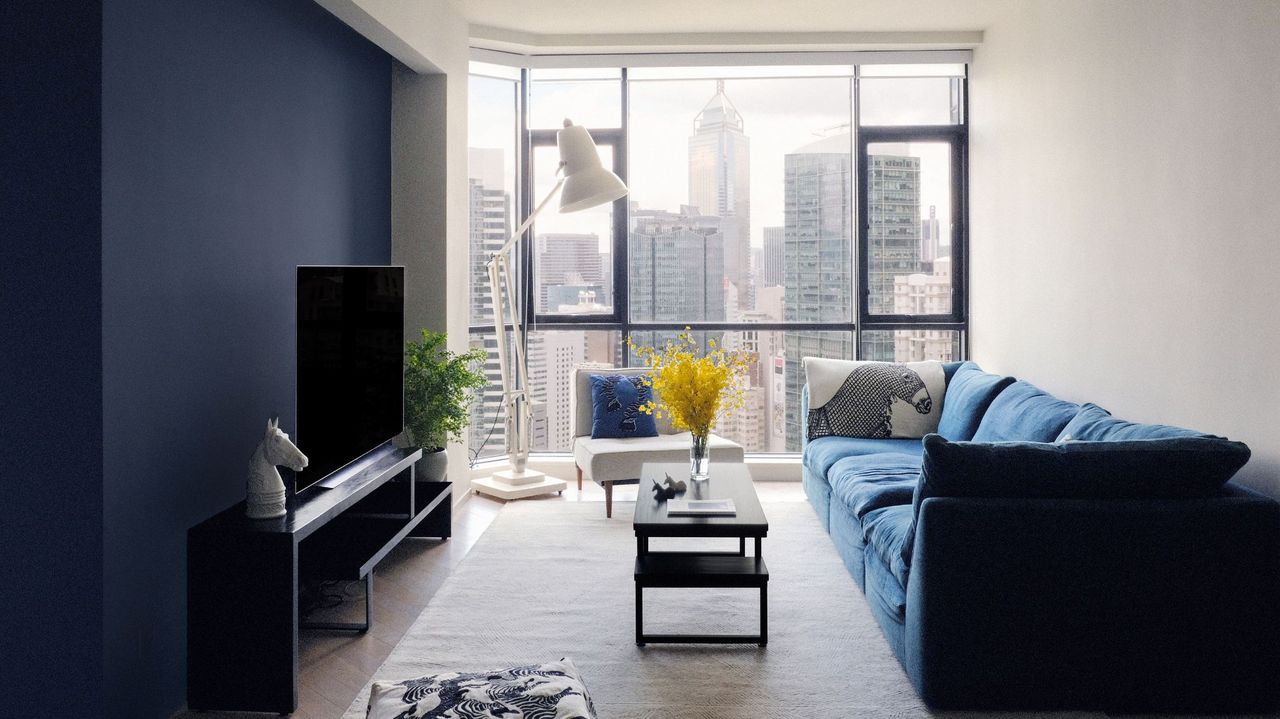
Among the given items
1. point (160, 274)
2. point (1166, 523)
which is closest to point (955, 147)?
point (1166, 523)

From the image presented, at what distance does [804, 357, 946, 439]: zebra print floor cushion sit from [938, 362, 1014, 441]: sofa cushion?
130mm

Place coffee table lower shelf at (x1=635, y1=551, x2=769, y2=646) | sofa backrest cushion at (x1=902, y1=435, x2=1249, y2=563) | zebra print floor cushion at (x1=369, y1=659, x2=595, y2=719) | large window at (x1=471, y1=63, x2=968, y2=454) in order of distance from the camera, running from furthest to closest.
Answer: large window at (x1=471, y1=63, x2=968, y2=454) → coffee table lower shelf at (x1=635, y1=551, x2=769, y2=646) → sofa backrest cushion at (x1=902, y1=435, x2=1249, y2=563) → zebra print floor cushion at (x1=369, y1=659, x2=595, y2=719)

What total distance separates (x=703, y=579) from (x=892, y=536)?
0.64m

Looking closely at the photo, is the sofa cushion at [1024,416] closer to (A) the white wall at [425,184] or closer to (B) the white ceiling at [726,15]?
(B) the white ceiling at [726,15]

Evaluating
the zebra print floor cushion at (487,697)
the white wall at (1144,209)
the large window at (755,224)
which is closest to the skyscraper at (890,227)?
the large window at (755,224)

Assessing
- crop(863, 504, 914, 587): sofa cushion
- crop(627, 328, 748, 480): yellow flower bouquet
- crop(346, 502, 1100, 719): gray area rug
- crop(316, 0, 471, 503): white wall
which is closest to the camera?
crop(346, 502, 1100, 719): gray area rug

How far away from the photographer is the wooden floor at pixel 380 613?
3.02 metres

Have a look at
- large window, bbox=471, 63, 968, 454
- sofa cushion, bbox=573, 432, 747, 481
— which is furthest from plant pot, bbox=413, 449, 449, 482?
large window, bbox=471, 63, 968, 454

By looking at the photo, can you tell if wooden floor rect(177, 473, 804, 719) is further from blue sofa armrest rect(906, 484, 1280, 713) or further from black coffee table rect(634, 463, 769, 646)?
blue sofa armrest rect(906, 484, 1280, 713)

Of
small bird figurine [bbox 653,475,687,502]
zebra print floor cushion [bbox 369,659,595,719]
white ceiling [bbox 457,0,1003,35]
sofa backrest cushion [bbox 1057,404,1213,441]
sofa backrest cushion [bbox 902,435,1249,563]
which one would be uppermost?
white ceiling [bbox 457,0,1003,35]

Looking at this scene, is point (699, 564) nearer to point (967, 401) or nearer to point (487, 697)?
point (487, 697)

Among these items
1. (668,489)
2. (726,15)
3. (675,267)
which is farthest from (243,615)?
(726,15)

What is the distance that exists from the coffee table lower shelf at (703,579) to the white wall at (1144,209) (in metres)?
1.60

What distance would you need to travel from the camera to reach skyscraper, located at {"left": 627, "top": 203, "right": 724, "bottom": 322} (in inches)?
251
